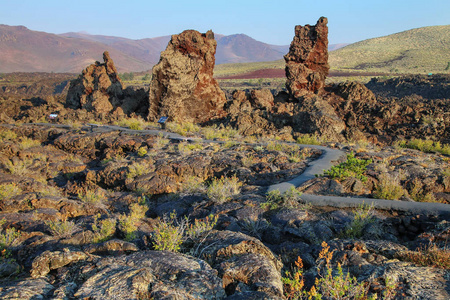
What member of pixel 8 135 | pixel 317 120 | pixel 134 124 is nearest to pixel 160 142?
pixel 134 124

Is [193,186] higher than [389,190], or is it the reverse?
[389,190]

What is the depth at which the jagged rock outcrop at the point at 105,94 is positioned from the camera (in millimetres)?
20266

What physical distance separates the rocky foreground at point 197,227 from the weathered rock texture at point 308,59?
8.68 m

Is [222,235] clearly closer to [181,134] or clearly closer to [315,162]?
[315,162]

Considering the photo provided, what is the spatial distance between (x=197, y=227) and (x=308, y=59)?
1809cm

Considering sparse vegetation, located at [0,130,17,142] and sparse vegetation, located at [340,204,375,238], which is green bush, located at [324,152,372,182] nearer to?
sparse vegetation, located at [340,204,375,238]

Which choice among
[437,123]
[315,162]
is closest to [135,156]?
[315,162]

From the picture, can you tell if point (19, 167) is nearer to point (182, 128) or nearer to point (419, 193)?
point (182, 128)

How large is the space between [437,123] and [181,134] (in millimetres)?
12017

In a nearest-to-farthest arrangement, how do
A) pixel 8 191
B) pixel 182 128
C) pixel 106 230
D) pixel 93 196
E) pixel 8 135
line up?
pixel 106 230 < pixel 8 191 < pixel 93 196 < pixel 8 135 < pixel 182 128

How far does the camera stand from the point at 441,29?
3617 inches

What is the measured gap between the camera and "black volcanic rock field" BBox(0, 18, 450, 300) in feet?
10.9

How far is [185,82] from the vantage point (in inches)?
701

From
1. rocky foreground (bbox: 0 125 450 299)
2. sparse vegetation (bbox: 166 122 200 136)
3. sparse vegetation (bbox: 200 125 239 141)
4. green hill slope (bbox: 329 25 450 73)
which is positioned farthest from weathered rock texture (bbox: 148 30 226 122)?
green hill slope (bbox: 329 25 450 73)
